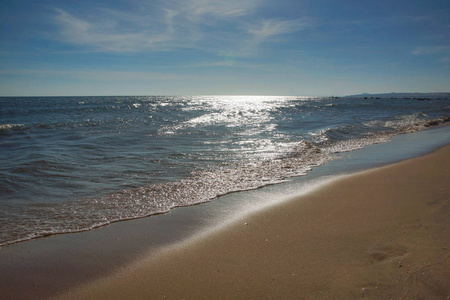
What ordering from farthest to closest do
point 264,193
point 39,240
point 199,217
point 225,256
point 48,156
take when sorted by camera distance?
point 48,156
point 264,193
point 199,217
point 39,240
point 225,256

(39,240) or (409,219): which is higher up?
(409,219)

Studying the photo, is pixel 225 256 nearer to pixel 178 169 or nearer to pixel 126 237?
pixel 126 237

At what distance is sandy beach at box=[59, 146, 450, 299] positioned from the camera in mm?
2916

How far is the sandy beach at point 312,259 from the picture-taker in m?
2.92

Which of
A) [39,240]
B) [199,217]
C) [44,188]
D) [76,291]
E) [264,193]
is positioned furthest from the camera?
[44,188]

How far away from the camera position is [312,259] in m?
3.49

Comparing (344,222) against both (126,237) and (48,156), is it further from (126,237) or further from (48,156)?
(48,156)

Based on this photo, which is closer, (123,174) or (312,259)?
(312,259)

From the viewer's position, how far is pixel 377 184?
6.70 metres

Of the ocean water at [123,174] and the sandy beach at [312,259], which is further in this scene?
the ocean water at [123,174]

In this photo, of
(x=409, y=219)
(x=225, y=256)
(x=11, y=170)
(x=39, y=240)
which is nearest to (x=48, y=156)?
(x=11, y=170)

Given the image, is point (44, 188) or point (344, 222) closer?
point (344, 222)

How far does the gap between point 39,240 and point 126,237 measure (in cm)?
137

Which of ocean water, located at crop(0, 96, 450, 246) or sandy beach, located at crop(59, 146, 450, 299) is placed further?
ocean water, located at crop(0, 96, 450, 246)
